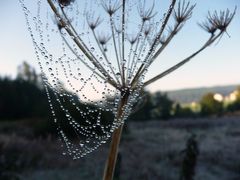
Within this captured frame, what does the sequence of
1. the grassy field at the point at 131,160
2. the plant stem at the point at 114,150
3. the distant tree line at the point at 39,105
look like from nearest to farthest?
the plant stem at the point at 114,150 → the grassy field at the point at 131,160 → the distant tree line at the point at 39,105

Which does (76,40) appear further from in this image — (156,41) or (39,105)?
(39,105)

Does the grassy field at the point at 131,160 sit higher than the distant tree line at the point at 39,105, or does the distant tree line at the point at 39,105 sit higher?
the distant tree line at the point at 39,105

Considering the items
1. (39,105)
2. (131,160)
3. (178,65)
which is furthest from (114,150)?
(39,105)

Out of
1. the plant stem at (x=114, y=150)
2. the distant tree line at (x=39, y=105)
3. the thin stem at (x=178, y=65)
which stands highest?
the distant tree line at (x=39, y=105)

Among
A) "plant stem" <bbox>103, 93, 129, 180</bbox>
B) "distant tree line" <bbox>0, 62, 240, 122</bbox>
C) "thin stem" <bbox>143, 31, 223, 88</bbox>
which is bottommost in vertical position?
"plant stem" <bbox>103, 93, 129, 180</bbox>

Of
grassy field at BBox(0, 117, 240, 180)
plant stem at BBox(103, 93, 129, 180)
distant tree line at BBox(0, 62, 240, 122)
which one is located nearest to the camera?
plant stem at BBox(103, 93, 129, 180)

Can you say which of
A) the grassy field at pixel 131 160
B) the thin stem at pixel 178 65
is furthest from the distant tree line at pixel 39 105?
the thin stem at pixel 178 65

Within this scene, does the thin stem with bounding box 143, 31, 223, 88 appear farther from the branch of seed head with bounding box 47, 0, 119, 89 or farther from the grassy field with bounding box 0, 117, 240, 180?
the grassy field with bounding box 0, 117, 240, 180

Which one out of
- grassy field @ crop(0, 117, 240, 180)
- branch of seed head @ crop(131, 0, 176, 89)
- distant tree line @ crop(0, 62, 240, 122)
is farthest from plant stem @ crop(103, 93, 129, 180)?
distant tree line @ crop(0, 62, 240, 122)

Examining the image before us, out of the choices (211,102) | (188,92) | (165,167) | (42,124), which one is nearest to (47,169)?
(165,167)

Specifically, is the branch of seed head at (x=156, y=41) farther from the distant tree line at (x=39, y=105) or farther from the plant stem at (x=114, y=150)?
the distant tree line at (x=39, y=105)

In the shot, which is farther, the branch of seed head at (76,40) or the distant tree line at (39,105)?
the distant tree line at (39,105)
